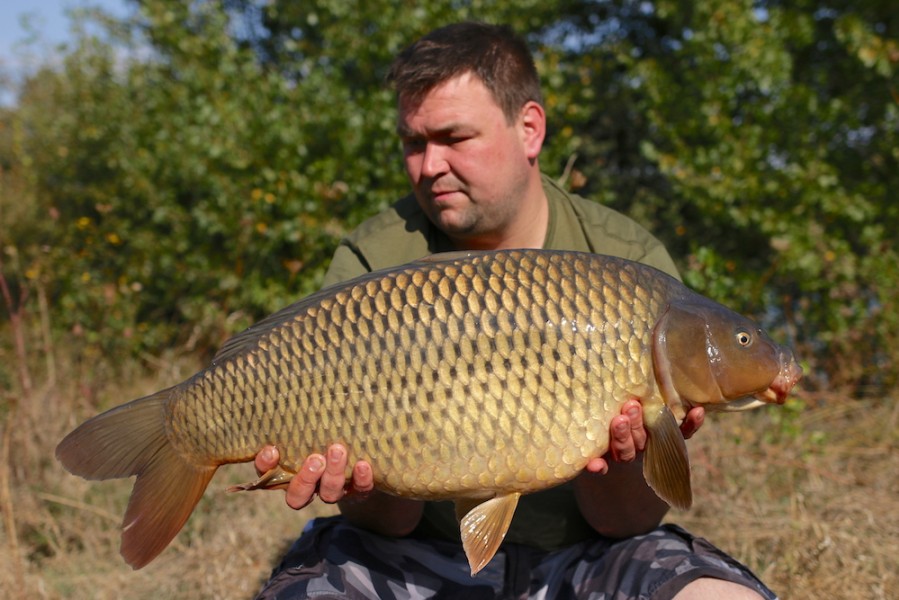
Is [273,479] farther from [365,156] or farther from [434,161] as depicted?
[365,156]

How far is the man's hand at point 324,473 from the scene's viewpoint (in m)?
1.47

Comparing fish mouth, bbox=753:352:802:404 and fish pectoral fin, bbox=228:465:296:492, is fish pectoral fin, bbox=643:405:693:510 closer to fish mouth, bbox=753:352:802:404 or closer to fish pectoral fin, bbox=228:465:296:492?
fish mouth, bbox=753:352:802:404

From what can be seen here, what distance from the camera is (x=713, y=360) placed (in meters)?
1.47

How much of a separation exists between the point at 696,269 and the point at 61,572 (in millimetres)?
2310

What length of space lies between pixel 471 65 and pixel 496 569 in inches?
43.4

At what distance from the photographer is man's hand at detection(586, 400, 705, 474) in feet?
4.65

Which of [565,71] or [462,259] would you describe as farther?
[565,71]

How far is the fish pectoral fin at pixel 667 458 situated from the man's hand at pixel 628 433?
0.02 m

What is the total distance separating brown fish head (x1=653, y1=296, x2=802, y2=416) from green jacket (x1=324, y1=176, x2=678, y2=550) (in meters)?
0.50

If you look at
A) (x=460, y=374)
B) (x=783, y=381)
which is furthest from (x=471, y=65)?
(x=783, y=381)

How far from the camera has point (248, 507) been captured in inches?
113

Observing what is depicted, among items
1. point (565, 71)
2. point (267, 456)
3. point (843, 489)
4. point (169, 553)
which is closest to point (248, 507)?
point (169, 553)

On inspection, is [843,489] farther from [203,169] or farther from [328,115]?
[203,169]

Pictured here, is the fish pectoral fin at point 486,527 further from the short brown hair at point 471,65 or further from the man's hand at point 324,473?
the short brown hair at point 471,65
